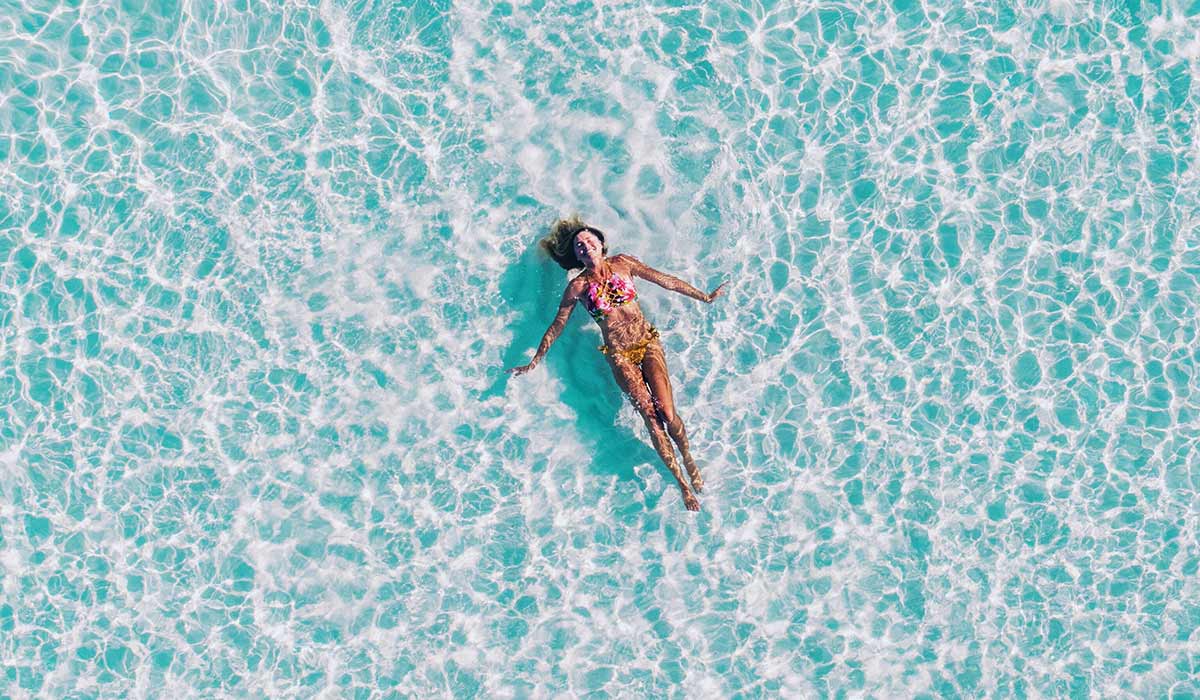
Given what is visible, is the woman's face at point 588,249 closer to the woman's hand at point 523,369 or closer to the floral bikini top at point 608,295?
the floral bikini top at point 608,295

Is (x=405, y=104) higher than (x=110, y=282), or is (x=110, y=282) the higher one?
(x=405, y=104)

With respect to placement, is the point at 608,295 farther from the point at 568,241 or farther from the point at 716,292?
the point at 716,292

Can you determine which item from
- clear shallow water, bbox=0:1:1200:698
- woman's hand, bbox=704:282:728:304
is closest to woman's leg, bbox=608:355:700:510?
clear shallow water, bbox=0:1:1200:698

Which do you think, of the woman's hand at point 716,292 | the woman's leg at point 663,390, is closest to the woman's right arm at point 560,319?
the woman's leg at point 663,390

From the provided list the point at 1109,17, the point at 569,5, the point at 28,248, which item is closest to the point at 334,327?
the point at 28,248

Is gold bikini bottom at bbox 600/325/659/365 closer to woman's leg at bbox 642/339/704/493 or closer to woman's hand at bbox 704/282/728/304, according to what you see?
woman's leg at bbox 642/339/704/493

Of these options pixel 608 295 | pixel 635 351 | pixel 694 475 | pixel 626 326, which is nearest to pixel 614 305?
pixel 608 295

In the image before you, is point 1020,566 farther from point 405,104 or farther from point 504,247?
point 405,104
